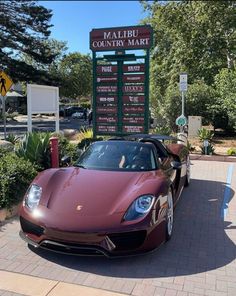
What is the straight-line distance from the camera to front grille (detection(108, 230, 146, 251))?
13.4ft

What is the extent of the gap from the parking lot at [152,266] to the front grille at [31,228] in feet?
1.04

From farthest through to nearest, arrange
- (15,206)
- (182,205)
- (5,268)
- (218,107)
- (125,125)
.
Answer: (218,107) → (125,125) → (182,205) → (15,206) → (5,268)

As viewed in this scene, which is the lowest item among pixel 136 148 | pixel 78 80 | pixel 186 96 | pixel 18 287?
pixel 18 287

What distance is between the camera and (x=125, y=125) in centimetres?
1170

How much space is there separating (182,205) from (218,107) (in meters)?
11.1

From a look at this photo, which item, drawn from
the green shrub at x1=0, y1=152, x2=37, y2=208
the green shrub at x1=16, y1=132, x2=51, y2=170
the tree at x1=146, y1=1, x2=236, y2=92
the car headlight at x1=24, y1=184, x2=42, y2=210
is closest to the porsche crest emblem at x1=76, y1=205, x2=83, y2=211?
the car headlight at x1=24, y1=184, x2=42, y2=210

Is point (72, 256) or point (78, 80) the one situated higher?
point (78, 80)

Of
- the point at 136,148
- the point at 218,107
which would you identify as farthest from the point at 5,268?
the point at 218,107

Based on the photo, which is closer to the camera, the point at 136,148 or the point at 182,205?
the point at 136,148

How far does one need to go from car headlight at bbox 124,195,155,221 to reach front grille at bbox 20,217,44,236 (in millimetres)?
986

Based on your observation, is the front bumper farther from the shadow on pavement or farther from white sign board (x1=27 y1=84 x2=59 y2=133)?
white sign board (x1=27 y1=84 x2=59 y2=133)

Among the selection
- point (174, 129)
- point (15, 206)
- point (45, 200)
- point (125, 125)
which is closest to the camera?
point (45, 200)

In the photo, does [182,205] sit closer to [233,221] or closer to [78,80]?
[233,221]

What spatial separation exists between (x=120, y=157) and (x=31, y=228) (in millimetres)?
1762
